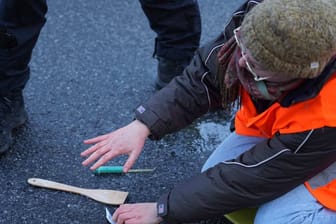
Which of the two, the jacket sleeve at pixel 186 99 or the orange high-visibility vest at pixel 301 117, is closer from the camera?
the orange high-visibility vest at pixel 301 117

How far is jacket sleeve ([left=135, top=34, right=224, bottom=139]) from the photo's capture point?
1.57 metres

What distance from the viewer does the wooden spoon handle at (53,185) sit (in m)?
1.82

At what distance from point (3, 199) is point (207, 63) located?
27.0 inches

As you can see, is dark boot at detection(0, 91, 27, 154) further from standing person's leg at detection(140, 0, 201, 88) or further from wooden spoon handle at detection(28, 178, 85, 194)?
standing person's leg at detection(140, 0, 201, 88)

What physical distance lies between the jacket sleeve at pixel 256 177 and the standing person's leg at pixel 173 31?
71 centimetres

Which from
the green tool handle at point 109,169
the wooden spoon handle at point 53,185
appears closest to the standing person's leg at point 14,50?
the wooden spoon handle at point 53,185

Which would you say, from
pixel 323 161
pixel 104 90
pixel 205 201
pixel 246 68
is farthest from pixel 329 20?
pixel 104 90

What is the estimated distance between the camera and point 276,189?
4.83 feet

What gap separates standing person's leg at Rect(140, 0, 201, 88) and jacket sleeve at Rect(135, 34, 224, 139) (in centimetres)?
47

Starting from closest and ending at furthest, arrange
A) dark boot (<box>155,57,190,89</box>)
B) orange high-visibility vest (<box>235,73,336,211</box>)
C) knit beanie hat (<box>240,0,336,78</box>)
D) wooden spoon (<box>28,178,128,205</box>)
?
knit beanie hat (<box>240,0,336,78</box>), orange high-visibility vest (<box>235,73,336,211</box>), wooden spoon (<box>28,178,128,205</box>), dark boot (<box>155,57,190,89</box>)

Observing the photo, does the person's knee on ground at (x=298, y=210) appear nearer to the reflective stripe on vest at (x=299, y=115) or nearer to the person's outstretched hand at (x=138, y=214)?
the reflective stripe on vest at (x=299, y=115)

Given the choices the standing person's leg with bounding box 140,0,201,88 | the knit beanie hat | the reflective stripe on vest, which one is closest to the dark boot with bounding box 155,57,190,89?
the standing person's leg with bounding box 140,0,201,88

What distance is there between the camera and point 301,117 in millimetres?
1355

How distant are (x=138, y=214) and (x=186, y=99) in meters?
0.30
